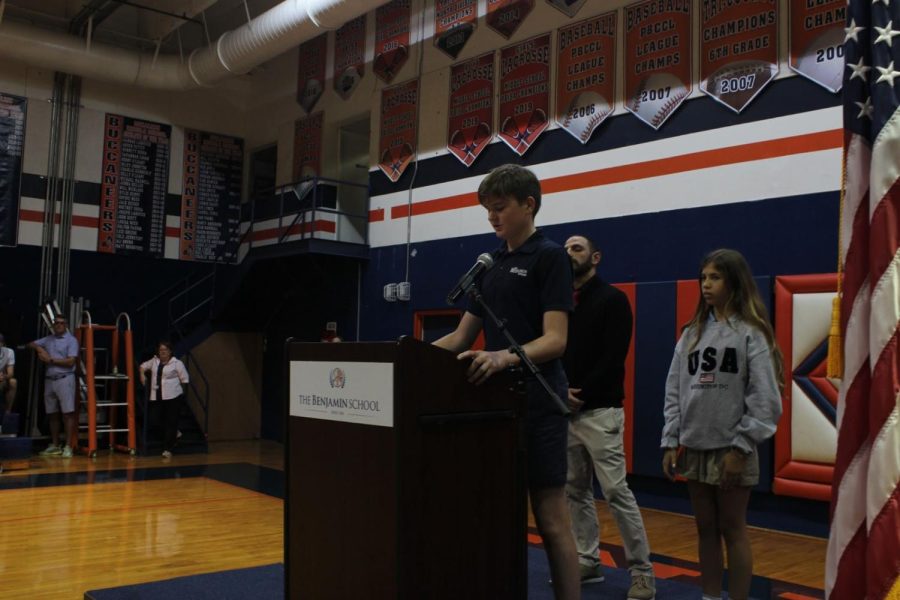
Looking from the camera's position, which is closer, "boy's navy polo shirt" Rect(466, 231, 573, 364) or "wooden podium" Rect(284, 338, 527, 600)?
"wooden podium" Rect(284, 338, 527, 600)

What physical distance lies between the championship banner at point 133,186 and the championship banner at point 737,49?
321 inches

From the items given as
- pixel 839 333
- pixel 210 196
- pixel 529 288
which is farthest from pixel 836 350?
pixel 210 196

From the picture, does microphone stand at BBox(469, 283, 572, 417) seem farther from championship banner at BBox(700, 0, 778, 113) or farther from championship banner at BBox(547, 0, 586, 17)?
championship banner at BBox(547, 0, 586, 17)

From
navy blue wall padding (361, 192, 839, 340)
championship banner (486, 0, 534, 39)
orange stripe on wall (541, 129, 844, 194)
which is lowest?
navy blue wall padding (361, 192, 839, 340)

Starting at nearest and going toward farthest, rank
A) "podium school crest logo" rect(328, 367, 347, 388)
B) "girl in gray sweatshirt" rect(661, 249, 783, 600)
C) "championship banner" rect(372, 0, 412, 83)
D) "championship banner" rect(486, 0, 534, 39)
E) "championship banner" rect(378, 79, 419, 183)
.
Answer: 1. "podium school crest logo" rect(328, 367, 347, 388)
2. "girl in gray sweatshirt" rect(661, 249, 783, 600)
3. "championship banner" rect(486, 0, 534, 39)
4. "championship banner" rect(378, 79, 419, 183)
5. "championship banner" rect(372, 0, 412, 83)

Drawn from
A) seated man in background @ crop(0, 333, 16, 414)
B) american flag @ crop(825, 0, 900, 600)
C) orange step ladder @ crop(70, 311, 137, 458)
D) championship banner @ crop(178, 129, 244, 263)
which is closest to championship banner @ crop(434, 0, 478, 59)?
championship banner @ crop(178, 129, 244, 263)

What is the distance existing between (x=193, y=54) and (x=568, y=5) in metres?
5.70

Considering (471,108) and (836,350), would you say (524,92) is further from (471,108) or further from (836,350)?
(836,350)

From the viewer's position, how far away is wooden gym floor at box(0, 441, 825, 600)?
13.4ft

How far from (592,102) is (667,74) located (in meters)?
0.83

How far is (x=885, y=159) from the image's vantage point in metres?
1.62

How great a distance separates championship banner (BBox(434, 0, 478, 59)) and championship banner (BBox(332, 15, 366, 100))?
1.41 meters

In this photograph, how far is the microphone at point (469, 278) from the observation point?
7.63 feet

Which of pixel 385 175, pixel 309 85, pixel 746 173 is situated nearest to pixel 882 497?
pixel 746 173
